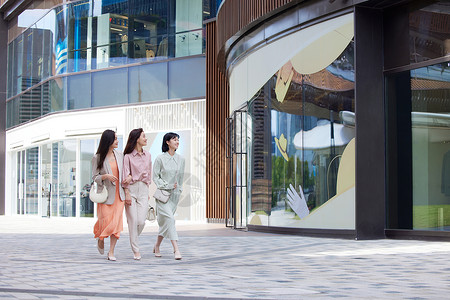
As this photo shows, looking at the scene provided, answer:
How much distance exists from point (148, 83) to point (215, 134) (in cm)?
416

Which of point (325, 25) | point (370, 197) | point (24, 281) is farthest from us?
point (325, 25)

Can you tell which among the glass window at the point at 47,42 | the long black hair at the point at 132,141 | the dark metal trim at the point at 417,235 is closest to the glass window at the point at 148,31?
the glass window at the point at 47,42

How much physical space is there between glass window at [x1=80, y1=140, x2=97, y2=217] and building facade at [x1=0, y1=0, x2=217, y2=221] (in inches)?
1.5

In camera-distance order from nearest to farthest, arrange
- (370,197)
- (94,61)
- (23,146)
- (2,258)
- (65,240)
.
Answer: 1. (2,258)
2. (370,197)
3. (65,240)
4. (94,61)
5. (23,146)

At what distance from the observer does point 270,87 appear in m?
14.2

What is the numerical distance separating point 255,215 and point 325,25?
4754 mm

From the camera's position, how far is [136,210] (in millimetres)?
9031

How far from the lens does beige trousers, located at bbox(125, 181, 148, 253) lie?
896 centimetres

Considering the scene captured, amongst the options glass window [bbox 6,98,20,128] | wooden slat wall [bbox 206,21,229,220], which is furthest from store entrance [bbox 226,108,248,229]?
glass window [bbox 6,98,20,128]

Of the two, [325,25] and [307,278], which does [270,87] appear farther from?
[307,278]

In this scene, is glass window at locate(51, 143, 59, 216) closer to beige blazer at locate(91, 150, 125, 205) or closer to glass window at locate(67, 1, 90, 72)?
glass window at locate(67, 1, 90, 72)

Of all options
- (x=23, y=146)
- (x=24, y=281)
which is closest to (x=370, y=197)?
(x=24, y=281)

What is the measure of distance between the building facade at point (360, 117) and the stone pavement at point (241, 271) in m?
0.80

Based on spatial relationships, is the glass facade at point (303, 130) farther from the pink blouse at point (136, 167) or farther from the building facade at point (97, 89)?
the building facade at point (97, 89)
